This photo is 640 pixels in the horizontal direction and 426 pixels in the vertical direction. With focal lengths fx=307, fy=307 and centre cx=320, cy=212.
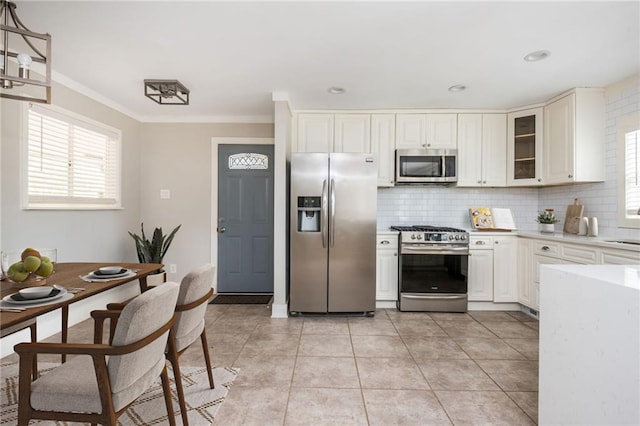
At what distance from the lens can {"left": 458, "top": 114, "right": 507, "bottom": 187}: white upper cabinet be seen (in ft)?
12.3

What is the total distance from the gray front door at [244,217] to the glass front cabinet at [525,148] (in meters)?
3.03

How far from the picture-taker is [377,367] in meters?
2.29

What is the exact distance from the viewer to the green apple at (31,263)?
1.51m

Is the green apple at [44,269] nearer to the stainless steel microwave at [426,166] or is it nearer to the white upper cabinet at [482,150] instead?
the stainless steel microwave at [426,166]

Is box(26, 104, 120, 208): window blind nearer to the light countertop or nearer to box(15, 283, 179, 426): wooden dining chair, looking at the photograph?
box(15, 283, 179, 426): wooden dining chair

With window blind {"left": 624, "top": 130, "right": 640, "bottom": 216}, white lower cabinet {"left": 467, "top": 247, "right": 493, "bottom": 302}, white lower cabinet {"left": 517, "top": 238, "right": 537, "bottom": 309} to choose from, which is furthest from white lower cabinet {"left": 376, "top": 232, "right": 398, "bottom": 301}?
window blind {"left": 624, "top": 130, "right": 640, "bottom": 216}

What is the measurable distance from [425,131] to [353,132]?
88 centimetres

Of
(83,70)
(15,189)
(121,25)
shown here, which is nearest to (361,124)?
(121,25)

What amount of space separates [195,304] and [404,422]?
1.32m

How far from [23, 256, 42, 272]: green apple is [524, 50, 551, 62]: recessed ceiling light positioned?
355cm

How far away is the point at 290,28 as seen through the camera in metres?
2.12

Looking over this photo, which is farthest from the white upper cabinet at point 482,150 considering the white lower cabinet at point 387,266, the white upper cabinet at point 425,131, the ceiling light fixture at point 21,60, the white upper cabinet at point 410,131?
the ceiling light fixture at point 21,60

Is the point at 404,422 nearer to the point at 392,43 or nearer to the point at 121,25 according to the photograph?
the point at 392,43

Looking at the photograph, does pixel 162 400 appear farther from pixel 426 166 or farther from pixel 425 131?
pixel 425 131
